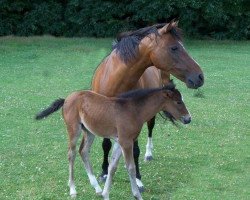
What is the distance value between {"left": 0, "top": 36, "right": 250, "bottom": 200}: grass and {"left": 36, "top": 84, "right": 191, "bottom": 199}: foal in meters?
0.92

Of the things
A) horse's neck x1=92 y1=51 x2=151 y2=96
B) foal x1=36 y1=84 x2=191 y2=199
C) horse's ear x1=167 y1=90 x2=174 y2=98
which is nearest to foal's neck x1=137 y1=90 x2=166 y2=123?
foal x1=36 y1=84 x2=191 y2=199

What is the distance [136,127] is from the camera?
6.54 m

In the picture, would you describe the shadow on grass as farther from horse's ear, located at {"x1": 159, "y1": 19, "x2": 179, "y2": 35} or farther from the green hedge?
the green hedge

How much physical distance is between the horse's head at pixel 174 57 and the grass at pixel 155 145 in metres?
1.62

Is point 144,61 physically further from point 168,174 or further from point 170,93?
point 168,174

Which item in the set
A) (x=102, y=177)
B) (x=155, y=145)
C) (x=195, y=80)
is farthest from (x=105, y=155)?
(x=155, y=145)

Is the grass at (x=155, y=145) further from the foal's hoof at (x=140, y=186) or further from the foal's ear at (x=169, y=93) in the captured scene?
the foal's ear at (x=169, y=93)

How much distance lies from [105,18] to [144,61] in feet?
81.2

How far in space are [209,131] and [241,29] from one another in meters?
21.1

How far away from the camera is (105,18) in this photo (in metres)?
31.1

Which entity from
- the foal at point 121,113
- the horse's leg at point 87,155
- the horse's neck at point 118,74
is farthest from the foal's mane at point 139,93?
the horse's leg at point 87,155

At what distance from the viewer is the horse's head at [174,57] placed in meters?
6.55

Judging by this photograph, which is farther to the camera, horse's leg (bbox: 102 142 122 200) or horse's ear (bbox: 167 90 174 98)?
horse's leg (bbox: 102 142 122 200)

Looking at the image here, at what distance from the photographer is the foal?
6500 millimetres
